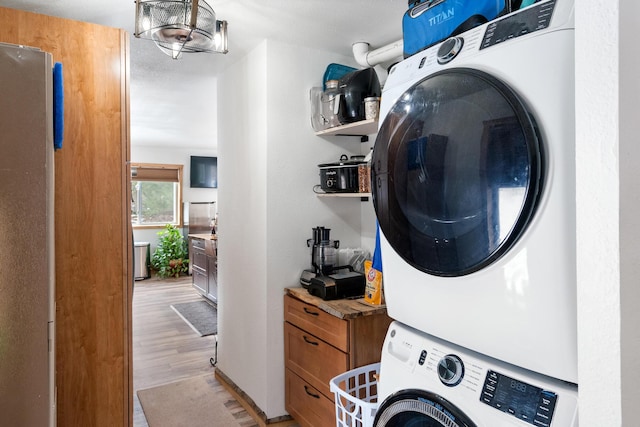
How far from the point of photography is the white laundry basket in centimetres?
145

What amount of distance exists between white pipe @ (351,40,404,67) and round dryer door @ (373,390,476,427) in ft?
6.13

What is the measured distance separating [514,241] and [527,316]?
150 millimetres

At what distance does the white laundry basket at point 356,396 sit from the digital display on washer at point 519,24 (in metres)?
1.14

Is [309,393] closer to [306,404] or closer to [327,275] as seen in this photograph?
[306,404]

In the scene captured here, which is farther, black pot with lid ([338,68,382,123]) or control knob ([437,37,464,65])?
black pot with lid ([338,68,382,123])

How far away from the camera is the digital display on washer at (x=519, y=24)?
0.83 metres

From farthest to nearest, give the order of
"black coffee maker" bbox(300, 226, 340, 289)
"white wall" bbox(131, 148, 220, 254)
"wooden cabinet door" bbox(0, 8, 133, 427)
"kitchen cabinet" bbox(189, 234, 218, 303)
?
"white wall" bbox(131, 148, 220, 254)
"kitchen cabinet" bbox(189, 234, 218, 303)
"black coffee maker" bbox(300, 226, 340, 289)
"wooden cabinet door" bbox(0, 8, 133, 427)

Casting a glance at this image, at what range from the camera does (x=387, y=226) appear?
1177mm

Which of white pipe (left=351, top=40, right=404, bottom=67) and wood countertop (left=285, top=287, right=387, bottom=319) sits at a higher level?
white pipe (left=351, top=40, right=404, bottom=67)

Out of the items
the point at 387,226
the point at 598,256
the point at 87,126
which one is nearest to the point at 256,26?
the point at 87,126

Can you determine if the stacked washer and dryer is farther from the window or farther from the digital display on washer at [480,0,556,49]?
the window

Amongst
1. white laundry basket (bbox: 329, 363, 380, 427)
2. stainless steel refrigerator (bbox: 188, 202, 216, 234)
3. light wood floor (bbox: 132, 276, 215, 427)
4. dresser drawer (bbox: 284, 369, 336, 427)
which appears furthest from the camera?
stainless steel refrigerator (bbox: 188, 202, 216, 234)

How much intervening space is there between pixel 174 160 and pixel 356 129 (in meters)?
5.67

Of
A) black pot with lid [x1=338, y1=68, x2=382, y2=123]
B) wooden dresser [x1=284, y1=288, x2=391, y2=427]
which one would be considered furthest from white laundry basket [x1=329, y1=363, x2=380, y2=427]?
black pot with lid [x1=338, y1=68, x2=382, y2=123]
